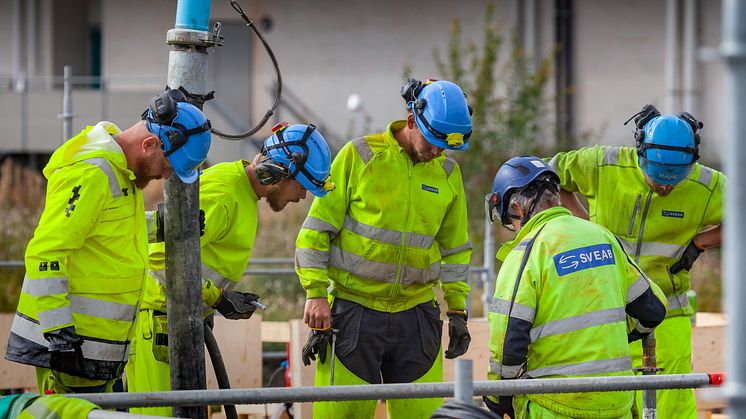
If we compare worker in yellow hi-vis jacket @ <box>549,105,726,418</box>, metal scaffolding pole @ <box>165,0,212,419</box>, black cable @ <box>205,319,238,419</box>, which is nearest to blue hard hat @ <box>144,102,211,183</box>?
metal scaffolding pole @ <box>165,0,212,419</box>

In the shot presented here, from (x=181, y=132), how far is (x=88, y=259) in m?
0.64

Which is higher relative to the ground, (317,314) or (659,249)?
(659,249)

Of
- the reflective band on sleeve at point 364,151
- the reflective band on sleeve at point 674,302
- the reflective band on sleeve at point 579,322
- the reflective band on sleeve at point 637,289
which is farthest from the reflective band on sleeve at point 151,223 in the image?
the reflective band on sleeve at point 674,302

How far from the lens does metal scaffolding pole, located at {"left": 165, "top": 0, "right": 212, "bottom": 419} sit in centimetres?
470

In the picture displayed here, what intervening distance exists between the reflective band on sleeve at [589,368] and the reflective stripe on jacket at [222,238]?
5.59ft

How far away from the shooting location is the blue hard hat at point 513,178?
4719mm

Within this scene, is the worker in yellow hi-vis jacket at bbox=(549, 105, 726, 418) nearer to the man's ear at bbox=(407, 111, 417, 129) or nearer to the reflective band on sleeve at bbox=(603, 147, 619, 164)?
the reflective band on sleeve at bbox=(603, 147, 619, 164)

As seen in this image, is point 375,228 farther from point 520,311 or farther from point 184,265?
point 520,311

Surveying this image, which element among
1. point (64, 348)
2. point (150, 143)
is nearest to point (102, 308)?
point (64, 348)

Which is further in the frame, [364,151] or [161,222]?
[364,151]

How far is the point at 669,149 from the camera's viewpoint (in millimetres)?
5672

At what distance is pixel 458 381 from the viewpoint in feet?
11.2

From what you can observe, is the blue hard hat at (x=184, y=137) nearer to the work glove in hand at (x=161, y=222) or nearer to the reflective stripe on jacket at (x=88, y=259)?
the reflective stripe on jacket at (x=88, y=259)

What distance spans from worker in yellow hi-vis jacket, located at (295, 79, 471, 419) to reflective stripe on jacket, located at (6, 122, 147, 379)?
40.1 inches
